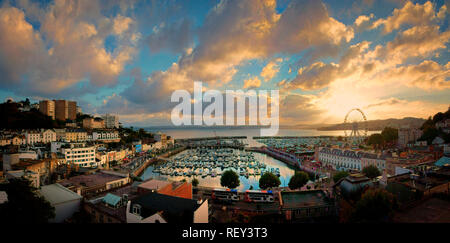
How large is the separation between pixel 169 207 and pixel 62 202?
4.47 meters

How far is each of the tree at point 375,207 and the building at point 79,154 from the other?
21134 mm

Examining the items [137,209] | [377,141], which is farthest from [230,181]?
[377,141]

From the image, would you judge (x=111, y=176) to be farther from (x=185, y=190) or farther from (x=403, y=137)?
(x=403, y=137)

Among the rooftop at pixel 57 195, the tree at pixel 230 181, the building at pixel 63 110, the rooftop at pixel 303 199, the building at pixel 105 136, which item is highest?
the building at pixel 63 110

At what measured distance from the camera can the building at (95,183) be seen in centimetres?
980

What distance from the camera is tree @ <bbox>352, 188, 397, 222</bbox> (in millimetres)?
5293

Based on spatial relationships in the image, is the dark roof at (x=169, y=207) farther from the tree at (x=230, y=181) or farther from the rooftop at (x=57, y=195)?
the tree at (x=230, y=181)

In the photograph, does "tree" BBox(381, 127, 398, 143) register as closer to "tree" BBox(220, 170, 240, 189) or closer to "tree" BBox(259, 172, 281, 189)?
"tree" BBox(259, 172, 281, 189)

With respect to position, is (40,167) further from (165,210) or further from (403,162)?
(403,162)

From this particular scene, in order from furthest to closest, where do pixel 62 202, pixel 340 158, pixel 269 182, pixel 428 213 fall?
pixel 340 158 < pixel 269 182 < pixel 62 202 < pixel 428 213

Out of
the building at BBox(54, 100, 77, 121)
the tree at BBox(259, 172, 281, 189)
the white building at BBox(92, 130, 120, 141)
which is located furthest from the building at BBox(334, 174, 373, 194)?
the building at BBox(54, 100, 77, 121)

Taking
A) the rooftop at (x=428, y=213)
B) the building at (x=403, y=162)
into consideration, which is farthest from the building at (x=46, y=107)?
the building at (x=403, y=162)

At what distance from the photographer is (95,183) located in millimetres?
10914
